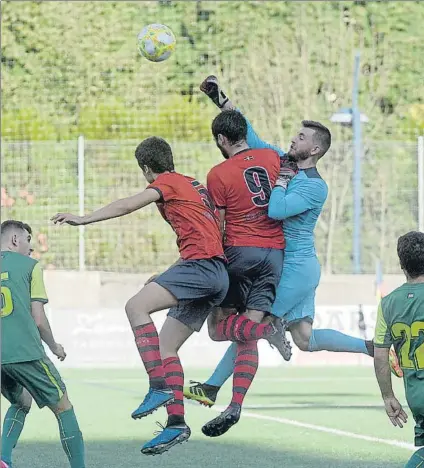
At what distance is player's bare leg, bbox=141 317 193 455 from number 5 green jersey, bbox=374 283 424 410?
5.05ft

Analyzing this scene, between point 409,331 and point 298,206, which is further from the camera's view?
point 298,206

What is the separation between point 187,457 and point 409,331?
3.41 metres

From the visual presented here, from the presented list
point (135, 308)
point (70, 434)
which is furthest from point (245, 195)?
point (70, 434)

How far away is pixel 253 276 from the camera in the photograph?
8.00m

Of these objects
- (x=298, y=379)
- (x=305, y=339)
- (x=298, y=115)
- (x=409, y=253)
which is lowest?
(x=298, y=379)

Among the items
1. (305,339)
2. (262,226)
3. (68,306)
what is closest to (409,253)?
(262,226)

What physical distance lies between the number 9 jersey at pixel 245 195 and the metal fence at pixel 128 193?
1225 centimetres

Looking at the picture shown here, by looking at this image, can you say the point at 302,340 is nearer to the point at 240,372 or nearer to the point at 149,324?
the point at 240,372

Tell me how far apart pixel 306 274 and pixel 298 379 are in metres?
8.66

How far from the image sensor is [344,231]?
20906 mm

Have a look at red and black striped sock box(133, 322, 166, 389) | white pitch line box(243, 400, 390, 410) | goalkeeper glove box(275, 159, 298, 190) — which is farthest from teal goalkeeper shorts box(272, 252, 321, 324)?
white pitch line box(243, 400, 390, 410)

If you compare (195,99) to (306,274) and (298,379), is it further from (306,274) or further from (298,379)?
(306,274)

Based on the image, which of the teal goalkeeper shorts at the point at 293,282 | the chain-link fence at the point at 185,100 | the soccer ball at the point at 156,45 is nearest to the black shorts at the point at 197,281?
the teal goalkeeper shorts at the point at 293,282

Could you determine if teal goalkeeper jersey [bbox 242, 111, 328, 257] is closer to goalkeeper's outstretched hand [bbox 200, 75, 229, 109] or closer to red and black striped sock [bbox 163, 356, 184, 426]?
goalkeeper's outstretched hand [bbox 200, 75, 229, 109]
